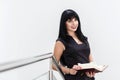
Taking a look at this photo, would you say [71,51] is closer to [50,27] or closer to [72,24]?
[72,24]

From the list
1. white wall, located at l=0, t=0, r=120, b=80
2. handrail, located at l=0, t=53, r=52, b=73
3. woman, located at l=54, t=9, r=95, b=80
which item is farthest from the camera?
white wall, located at l=0, t=0, r=120, b=80

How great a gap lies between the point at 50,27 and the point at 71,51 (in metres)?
1.20

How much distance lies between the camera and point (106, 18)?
3523mm

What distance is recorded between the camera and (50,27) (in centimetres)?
362

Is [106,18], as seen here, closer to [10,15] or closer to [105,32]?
[105,32]

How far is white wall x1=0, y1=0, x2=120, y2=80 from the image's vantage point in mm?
3512

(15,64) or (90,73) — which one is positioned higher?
(15,64)

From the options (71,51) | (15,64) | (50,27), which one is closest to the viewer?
(15,64)

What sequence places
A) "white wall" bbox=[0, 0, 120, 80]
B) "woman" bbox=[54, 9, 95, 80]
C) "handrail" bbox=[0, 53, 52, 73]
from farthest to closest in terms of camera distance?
"white wall" bbox=[0, 0, 120, 80] < "woman" bbox=[54, 9, 95, 80] < "handrail" bbox=[0, 53, 52, 73]

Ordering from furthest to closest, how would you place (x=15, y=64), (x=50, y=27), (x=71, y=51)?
1. (x=50, y=27)
2. (x=71, y=51)
3. (x=15, y=64)

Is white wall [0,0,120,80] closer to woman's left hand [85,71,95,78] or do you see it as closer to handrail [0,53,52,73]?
woman's left hand [85,71,95,78]

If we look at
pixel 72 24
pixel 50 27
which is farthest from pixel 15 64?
pixel 50 27

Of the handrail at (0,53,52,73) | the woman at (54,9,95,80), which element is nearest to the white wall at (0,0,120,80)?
the woman at (54,9,95,80)

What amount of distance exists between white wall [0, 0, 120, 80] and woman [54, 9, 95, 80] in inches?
38.6
